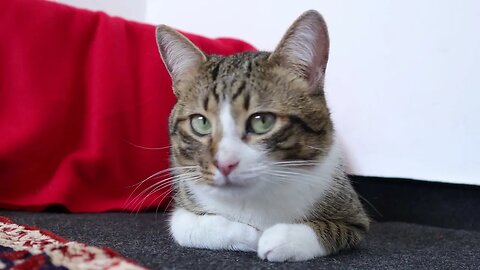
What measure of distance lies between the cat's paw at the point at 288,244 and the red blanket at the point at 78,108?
2.21 ft

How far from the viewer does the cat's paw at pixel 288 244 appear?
92cm

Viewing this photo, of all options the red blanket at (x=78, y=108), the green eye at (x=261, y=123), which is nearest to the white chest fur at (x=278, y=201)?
the green eye at (x=261, y=123)

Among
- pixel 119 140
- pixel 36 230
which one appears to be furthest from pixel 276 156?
pixel 119 140

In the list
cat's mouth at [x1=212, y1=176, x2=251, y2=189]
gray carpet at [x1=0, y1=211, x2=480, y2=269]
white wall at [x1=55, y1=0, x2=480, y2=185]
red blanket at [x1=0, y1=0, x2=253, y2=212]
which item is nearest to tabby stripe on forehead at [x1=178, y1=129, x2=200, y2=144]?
cat's mouth at [x1=212, y1=176, x2=251, y2=189]

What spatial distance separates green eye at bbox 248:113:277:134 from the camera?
3.07 feet

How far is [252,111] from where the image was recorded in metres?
0.94

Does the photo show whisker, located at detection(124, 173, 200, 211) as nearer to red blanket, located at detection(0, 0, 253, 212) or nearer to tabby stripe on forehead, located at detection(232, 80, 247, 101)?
red blanket, located at detection(0, 0, 253, 212)

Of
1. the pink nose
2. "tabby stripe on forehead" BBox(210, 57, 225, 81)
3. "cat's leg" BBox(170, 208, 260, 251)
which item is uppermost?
"tabby stripe on forehead" BBox(210, 57, 225, 81)

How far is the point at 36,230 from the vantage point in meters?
1.03

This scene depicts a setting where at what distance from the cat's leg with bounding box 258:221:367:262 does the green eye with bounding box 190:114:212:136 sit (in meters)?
0.23

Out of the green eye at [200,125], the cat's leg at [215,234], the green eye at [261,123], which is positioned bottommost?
the cat's leg at [215,234]

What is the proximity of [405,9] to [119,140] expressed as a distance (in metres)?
0.98

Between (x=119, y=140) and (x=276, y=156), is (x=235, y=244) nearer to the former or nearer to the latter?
(x=276, y=156)

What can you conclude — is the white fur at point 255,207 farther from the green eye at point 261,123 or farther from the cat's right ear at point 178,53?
the cat's right ear at point 178,53
